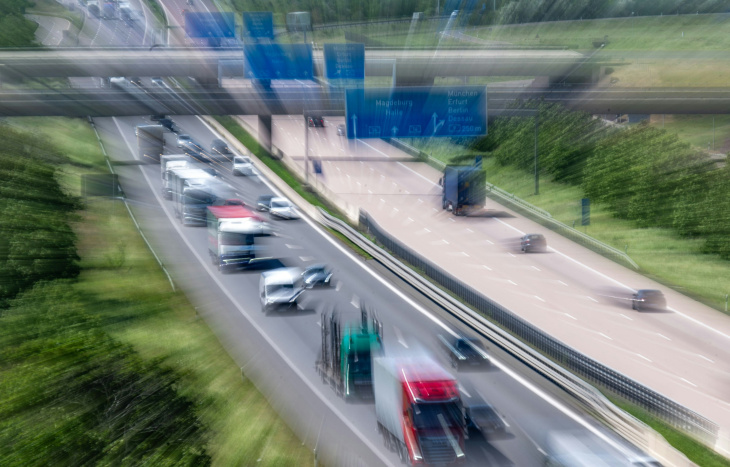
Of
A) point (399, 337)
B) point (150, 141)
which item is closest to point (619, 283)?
point (399, 337)

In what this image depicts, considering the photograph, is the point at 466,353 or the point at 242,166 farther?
the point at 242,166

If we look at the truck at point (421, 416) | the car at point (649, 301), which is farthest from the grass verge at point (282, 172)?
the truck at point (421, 416)

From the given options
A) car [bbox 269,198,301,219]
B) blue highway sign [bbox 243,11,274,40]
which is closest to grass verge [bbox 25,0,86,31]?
blue highway sign [bbox 243,11,274,40]

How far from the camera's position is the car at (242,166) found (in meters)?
45.1

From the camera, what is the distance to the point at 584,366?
73.4 ft

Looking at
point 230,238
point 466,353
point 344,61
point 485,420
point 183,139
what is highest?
point 344,61

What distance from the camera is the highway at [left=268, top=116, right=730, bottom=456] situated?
80.3 feet

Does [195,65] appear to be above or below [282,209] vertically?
above

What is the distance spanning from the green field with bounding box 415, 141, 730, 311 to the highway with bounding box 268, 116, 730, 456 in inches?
49.9

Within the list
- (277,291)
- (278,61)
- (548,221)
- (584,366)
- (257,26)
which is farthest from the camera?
(548,221)

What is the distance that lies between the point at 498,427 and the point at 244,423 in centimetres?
789

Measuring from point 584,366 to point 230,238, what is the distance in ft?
59.1

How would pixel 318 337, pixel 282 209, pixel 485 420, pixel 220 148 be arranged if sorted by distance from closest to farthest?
pixel 485 420
pixel 318 337
pixel 282 209
pixel 220 148

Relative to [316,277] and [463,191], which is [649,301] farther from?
[316,277]
